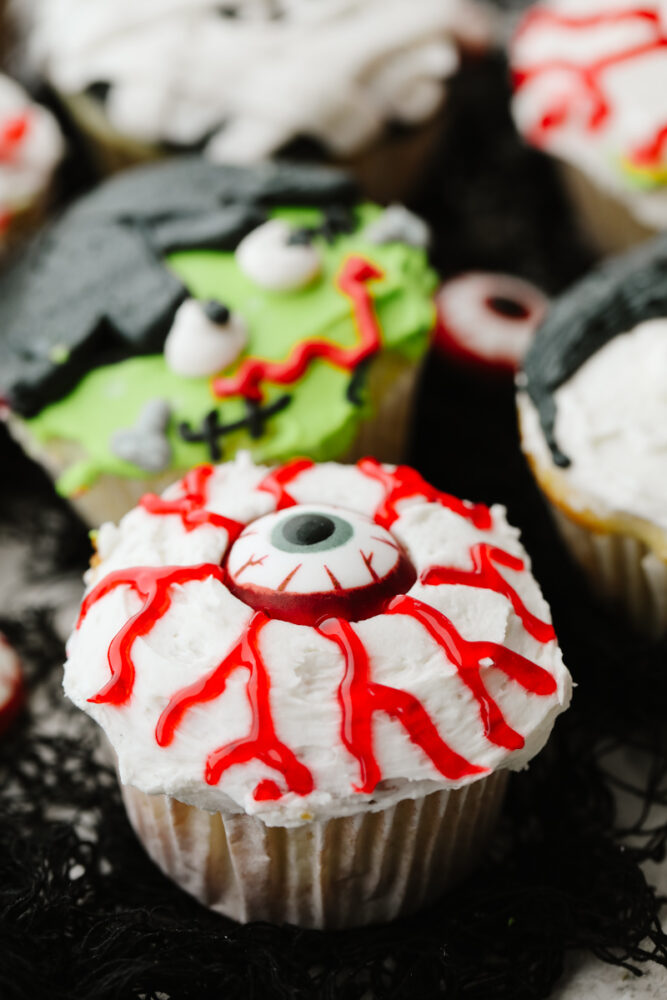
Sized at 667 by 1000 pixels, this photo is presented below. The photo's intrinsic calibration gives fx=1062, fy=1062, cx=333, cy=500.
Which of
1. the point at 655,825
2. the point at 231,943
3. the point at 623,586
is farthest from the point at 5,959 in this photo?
the point at 623,586

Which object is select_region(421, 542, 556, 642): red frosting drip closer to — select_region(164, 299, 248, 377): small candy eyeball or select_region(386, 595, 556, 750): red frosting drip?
select_region(386, 595, 556, 750): red frosting drip

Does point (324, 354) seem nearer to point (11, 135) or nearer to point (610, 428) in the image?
point (610, 428)

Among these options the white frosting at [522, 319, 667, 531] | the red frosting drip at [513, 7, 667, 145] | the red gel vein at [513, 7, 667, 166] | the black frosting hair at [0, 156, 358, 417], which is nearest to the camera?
the white frosting at [522, 319, 667, 531]

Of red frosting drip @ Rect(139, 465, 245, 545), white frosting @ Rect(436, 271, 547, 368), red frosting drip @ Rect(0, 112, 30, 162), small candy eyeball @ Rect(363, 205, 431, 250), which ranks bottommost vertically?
white frosting @ Rect(436, 271, 547, 368)

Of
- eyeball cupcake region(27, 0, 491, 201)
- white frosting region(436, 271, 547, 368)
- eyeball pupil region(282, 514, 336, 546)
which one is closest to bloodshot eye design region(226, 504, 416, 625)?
eyeball pupil region(282, 514, 336, 546)

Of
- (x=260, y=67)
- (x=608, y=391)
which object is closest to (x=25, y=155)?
(x=260, y=67)
